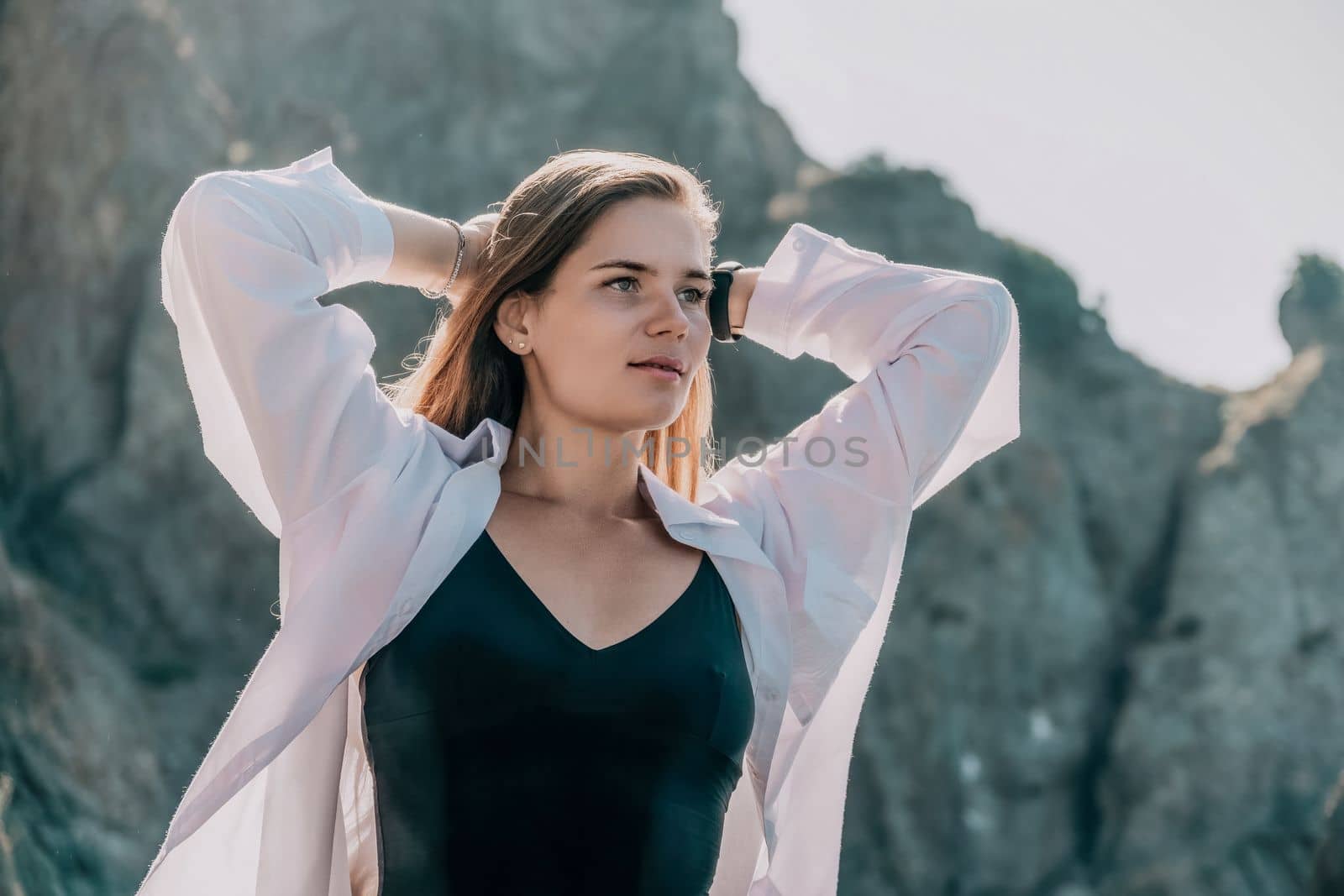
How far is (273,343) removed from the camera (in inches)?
72.1

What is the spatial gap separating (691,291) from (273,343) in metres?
0.70

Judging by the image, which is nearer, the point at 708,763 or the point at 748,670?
the point at 708,763

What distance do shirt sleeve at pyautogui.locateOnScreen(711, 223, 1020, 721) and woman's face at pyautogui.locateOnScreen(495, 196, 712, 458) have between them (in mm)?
178

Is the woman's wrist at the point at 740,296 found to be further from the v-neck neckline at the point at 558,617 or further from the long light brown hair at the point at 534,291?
the v-neck neckline at the point at 558,617

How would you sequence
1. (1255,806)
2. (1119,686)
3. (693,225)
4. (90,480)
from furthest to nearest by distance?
1. (1119,686)
2. (1255,806)
3. (90,480)
4. (693,225)

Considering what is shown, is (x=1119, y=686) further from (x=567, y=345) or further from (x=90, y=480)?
(x=567, y=345)

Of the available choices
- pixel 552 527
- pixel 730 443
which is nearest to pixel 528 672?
pixel 552 527

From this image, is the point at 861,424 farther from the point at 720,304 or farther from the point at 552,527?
the point at 552,527

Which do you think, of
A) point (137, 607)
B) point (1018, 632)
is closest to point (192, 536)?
point (137, 607)

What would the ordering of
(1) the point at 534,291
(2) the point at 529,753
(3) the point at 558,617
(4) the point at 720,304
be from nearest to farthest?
1. (2) the point at 529,753
2. (3) the point at 558,617
3. (1) the point at 534,291
4. (4) the point at 720,304

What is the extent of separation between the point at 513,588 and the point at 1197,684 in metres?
14.6

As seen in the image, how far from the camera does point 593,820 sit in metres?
1.83

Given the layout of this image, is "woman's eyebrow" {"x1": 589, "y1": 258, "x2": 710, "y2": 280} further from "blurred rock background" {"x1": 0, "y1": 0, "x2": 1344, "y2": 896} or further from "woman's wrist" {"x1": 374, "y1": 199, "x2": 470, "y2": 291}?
"blurred rock background" {"x1": 0, "y1": 0, "x2": 1344, "y2": 896}

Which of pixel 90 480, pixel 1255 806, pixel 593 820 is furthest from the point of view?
pixel 1255 806
